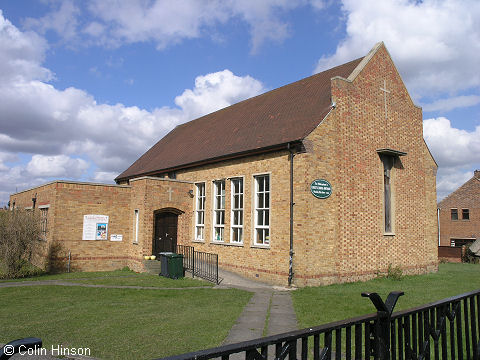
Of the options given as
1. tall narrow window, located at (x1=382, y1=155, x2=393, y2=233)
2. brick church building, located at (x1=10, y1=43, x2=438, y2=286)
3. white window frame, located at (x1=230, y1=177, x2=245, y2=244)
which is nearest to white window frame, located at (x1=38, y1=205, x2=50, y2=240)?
brick church building, located at (x1=10, y1=43, x2=438, y2=286)

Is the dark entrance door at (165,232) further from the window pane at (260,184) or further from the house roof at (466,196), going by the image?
the house roof at (466,196)

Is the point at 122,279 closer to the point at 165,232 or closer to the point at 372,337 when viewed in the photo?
the point at 165,232

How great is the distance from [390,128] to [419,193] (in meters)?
3.35

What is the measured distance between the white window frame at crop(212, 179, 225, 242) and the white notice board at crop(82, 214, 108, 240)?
5061 mm

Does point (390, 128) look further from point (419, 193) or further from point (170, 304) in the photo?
point (170, 304)

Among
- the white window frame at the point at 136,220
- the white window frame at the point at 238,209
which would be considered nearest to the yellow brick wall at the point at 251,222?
the white window frame at the point at 238,209

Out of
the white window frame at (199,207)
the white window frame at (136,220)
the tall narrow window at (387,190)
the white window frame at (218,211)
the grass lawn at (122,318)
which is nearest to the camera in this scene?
the grass lawn at (122,318)

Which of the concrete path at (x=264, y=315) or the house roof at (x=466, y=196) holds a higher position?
the house roof at (x=466, y=196)

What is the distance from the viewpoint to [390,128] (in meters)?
16.3

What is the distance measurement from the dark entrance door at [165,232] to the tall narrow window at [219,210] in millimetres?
2610

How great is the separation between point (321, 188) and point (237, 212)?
13.4 feet

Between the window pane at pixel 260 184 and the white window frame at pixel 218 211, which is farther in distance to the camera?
the white window frame at pixel 218 211

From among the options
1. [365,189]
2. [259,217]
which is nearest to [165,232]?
Result: [259,217]

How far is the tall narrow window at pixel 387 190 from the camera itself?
622 inches
